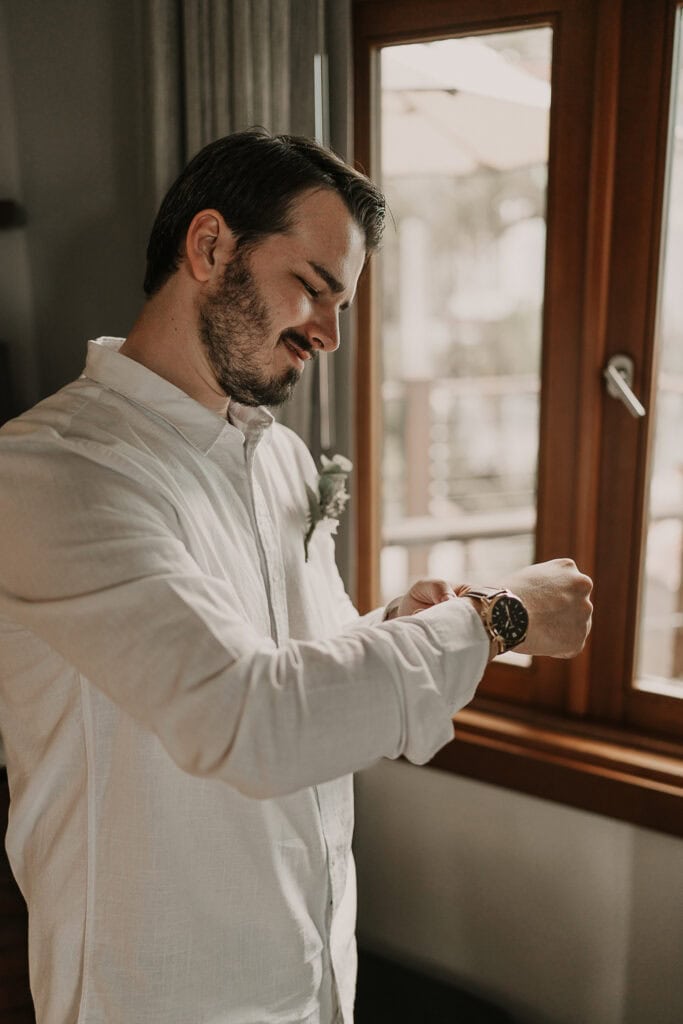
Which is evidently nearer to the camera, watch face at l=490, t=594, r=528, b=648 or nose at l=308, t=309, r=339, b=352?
watch face at l=490, t=594, r=528, b=648

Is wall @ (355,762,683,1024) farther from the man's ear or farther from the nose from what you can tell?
the man's ear

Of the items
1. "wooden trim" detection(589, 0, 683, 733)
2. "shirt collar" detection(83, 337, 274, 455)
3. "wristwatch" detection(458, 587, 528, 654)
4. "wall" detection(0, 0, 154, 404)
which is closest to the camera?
"wristwatch" detection(458, 587, 528, 654)

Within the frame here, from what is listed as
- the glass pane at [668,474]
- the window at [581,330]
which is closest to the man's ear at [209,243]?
the window at [581,330]

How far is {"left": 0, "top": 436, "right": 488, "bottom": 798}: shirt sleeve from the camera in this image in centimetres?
89

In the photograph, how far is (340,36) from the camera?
178 cm

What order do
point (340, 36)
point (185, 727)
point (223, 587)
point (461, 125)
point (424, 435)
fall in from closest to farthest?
point (185, 727), point (223, 587), point (340, 36), point (461, 125), point (424, 435)

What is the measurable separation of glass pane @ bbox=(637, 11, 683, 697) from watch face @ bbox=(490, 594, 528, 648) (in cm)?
83

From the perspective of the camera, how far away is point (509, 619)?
1062 millimetres

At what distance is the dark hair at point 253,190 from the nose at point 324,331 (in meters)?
0.13

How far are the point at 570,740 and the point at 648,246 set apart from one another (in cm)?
99

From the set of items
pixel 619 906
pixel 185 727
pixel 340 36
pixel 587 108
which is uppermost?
pixel 340 36

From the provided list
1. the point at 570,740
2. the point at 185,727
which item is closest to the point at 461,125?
the point at 570,740

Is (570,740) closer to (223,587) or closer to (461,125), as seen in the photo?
(223,587)

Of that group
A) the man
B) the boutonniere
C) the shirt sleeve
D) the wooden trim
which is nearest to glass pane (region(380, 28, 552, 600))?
the wooden trim
